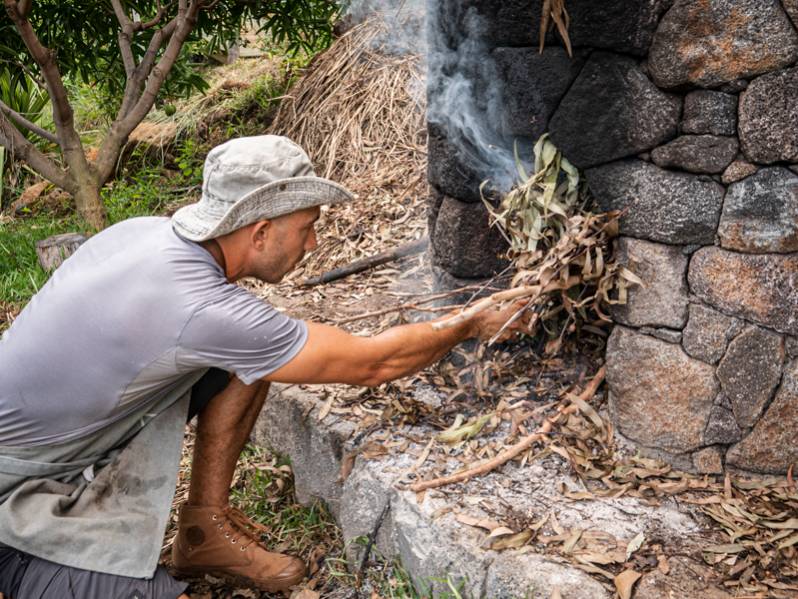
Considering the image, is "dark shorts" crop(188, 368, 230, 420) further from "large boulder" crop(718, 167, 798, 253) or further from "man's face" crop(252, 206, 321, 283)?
"large boulder" crop(718, 167, 798, 253)

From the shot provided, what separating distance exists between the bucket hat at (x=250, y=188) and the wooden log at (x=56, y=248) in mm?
3559

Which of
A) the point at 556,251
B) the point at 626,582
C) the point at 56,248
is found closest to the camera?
the point at 626,582

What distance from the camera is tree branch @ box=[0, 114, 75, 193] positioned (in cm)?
608

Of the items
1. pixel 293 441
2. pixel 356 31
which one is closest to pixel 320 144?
pixel 356 31

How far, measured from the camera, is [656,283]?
2520 mm

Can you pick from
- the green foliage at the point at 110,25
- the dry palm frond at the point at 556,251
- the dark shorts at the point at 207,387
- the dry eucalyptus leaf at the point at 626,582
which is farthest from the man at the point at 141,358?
the green foliage at the point at 110,25

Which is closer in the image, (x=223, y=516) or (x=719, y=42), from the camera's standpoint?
(x=719, y=42)

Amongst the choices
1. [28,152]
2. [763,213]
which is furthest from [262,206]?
[28,152]

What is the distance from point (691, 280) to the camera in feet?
8.10

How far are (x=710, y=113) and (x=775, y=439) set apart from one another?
956 millimetres

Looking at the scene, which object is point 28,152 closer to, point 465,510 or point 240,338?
point 240,338

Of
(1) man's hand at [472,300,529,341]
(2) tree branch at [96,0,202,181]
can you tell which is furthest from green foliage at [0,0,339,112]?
(1) man's hand at [472,300,529,341]

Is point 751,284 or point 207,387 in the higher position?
point 751,284

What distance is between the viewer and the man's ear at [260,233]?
7.74 ft
